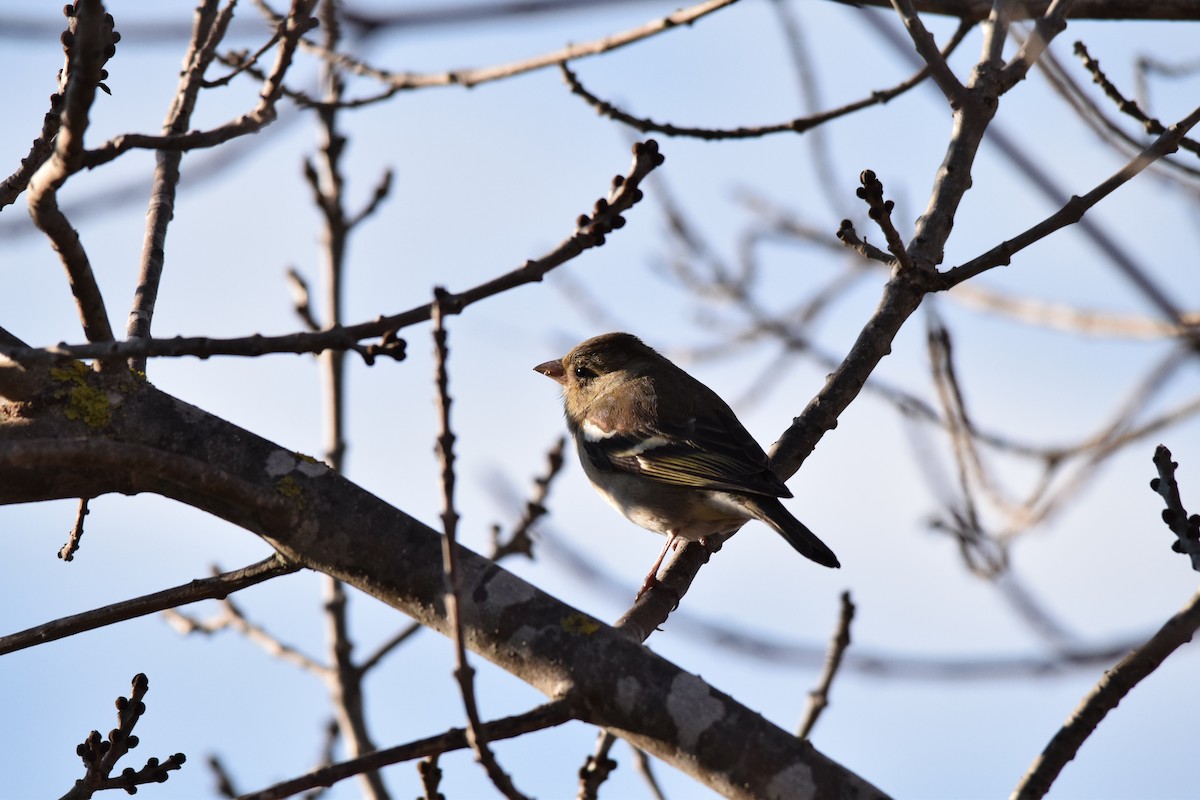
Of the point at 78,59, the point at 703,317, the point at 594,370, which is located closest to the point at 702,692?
the point at 78,59

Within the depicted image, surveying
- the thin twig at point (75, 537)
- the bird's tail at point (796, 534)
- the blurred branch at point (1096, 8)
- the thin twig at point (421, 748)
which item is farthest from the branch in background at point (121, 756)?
the blurred branch at point (1096, 8)

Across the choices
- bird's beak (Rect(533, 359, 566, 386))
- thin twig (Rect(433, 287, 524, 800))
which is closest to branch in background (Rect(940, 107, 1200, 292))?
thin twig (Rect(433, 287, 524, 800))

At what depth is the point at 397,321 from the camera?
228 cm

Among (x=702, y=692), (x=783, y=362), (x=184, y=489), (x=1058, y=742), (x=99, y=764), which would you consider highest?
(x=783, y=362)

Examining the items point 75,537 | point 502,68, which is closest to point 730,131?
point 502,68

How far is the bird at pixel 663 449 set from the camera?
444cm

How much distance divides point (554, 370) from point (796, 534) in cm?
240

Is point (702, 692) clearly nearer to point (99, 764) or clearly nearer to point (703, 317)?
point (99, 764)

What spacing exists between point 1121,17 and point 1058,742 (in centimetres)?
305

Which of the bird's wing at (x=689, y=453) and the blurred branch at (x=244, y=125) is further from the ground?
the bird's wing at (x=689, y=453)

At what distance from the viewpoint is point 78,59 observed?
1.98 m

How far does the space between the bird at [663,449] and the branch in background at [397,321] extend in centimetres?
196

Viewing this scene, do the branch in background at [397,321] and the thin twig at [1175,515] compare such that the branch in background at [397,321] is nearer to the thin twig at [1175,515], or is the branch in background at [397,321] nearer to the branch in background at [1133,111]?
the thin twig at [1175,515]

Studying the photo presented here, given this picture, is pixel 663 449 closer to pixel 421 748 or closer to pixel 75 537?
pixel 75 537
